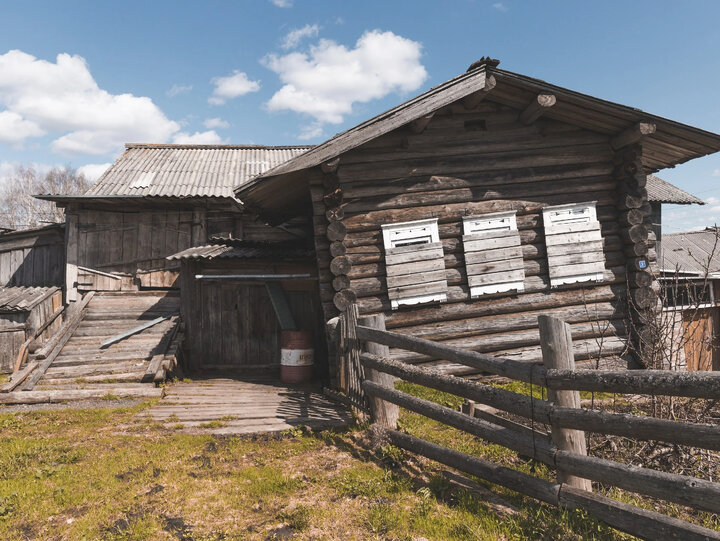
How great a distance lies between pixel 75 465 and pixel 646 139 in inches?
419

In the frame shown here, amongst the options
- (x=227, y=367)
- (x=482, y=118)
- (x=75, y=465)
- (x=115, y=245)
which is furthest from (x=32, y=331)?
(x=482, y=118)

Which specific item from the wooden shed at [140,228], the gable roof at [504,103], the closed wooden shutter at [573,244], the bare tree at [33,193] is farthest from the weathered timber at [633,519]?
the bare tree at [33,193]

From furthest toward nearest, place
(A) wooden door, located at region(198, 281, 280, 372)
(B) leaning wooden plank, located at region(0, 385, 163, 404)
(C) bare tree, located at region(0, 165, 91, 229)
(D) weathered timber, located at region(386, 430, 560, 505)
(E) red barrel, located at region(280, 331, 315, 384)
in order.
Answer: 1. (C) bare tree, located at region(0, 165, 91, 229)
2. (A) wooden door, located at region(198, 281, 280, 372)
3. (E) red barrel, located at region(280, 331, 315, 384)
4. (B) leaning wooden plank, located at region(0, 385, 163, 404)
5. (D) weathered timber, located at region(386, 430, 560, 505)

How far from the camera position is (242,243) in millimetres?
11141

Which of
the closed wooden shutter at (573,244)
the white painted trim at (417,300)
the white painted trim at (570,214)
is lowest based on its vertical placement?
the white painted trim at (417,300)

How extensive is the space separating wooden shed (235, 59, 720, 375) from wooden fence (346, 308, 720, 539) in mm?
3251

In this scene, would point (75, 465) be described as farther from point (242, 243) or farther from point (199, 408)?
point (242, 243)

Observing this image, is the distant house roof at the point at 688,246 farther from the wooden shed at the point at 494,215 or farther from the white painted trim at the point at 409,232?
the white painted trim at the point at 409,232

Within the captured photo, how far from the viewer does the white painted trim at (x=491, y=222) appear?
316 inches

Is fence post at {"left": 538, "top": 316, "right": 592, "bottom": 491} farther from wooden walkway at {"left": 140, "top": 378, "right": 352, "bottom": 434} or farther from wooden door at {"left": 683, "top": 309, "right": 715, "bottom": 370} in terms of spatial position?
wooden walkway at {"left": 140, "top": 378, "right": 352, "bottom": 434}

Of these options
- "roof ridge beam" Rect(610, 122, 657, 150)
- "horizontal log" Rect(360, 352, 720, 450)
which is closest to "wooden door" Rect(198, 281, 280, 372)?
"horizontal log" Rect(360, 352, 720, 450)

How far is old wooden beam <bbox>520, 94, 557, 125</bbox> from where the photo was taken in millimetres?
7602

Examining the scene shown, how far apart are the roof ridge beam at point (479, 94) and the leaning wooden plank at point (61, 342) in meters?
9.50

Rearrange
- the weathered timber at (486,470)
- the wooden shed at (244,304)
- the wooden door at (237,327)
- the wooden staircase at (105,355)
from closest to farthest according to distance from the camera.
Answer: the weathered timber at (486,470)
the wooden staircase at (105,355)
the wooden shed at (244,304)
the wooden door at (237,327)
